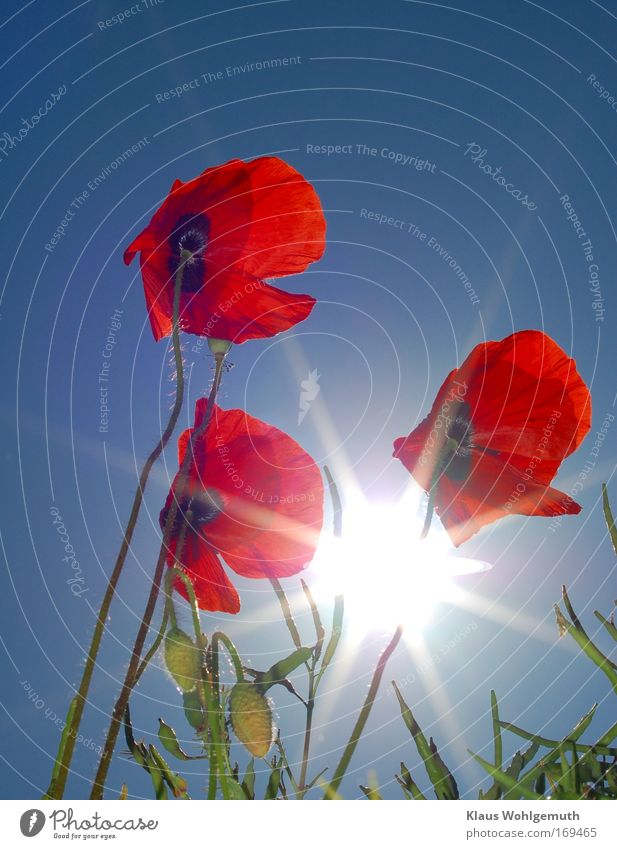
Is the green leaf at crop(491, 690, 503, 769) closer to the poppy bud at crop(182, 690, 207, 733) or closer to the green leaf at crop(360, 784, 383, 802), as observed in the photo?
the green leaf at crop(360, 784, 383, 802)

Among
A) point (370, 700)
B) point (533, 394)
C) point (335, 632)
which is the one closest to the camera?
point (370, 700)

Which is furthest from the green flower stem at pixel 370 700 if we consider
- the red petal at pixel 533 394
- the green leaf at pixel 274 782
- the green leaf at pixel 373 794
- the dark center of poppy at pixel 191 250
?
the dark center of poppy at pixel 191 250

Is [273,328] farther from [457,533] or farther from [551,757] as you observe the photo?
[551,757]

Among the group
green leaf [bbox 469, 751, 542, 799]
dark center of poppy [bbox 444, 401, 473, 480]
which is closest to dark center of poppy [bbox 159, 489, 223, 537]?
dark center of poppy [bbox 444, 401, 473, 480]

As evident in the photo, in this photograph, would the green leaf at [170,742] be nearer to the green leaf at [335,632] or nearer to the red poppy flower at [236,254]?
the green leaf at [335,632]

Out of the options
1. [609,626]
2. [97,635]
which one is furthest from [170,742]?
[609,626]

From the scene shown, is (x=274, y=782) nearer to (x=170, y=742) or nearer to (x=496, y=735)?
(x=170, y=742)
